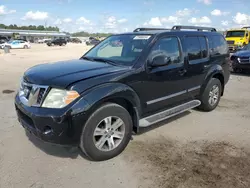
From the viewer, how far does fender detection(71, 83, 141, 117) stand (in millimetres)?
3062

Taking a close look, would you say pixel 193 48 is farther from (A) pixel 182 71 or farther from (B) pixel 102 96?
(B) pixel 102 96

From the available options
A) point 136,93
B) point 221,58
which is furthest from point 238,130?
point 136,93

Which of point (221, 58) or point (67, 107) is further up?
point (221, 58)

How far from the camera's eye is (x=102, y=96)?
322 cm

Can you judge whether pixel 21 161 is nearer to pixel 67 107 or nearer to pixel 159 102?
pixel 67 107

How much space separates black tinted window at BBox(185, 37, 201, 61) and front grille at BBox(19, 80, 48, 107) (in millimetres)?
2847

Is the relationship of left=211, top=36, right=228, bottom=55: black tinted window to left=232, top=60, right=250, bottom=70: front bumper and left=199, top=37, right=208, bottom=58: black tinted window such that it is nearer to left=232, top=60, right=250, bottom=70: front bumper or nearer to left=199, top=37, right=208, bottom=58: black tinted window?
left=199, top=37, right=208, bottom=58: black tinted window

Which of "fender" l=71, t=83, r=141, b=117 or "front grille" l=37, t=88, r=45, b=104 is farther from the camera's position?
"front grille" l=37, t=88, r=45, b=104

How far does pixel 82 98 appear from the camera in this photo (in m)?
3.08

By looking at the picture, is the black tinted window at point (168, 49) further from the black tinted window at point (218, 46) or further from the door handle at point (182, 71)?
the black tinted window at point (218, 46)

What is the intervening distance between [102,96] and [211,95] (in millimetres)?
3340

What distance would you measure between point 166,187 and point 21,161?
2034mm

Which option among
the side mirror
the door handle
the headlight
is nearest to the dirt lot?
the headlight

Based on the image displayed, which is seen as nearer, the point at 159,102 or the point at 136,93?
the point at 136,93
